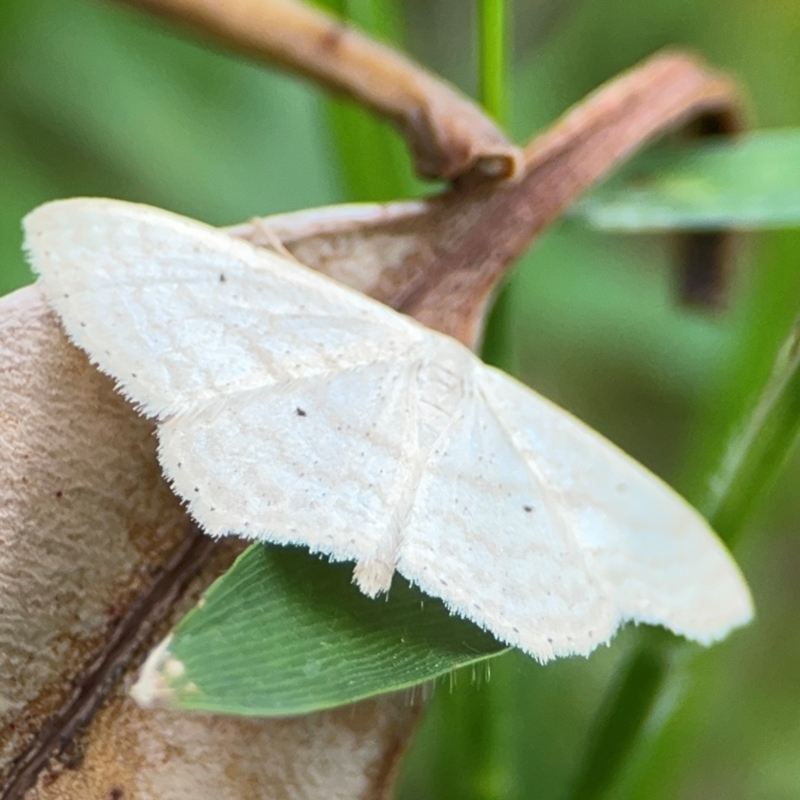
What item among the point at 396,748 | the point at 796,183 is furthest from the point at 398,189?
the point at 396,748

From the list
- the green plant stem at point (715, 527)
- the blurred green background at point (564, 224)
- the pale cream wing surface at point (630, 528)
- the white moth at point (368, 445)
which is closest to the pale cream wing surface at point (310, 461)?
the white moth at point (368, 445)

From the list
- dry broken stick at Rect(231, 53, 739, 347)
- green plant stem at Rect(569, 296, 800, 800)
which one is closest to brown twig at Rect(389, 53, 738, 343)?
dry broken stick at Rect(231, 53, 739, 347)

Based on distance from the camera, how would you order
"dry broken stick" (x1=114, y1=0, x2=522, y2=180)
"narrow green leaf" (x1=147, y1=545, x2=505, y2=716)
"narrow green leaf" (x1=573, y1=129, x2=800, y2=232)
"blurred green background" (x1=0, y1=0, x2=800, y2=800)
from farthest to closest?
"blurred green background" (x1=0, y1=0, x2=800, y2=800) < "narrow green leaf" (x1=573, y1=129, x2=800, y2=232) < "dry broken stick" (x1=114, y1=0, x2=522, y2=180) < "narrow green leaf" (x1=147, y1=545, x2=505, y2=716)

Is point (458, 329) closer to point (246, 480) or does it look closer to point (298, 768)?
point (246, 480)

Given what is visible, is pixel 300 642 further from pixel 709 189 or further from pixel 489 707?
pixel 709 189

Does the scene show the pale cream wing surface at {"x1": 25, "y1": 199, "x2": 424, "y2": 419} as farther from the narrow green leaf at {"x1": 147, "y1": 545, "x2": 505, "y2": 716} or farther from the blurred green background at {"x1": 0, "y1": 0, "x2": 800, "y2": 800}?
the blurred green background at {"x1": 0, "y1": 0, "x2": 800, "y2": 800}

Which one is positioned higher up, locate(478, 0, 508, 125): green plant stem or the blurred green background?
locate(478, 0, 508, 125): green plant stem

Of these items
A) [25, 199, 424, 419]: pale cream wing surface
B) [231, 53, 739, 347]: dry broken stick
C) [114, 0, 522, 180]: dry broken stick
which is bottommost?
[25, 199, 424, 419]: pale cream wing surface

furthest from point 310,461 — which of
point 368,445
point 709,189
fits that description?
point 709,189
